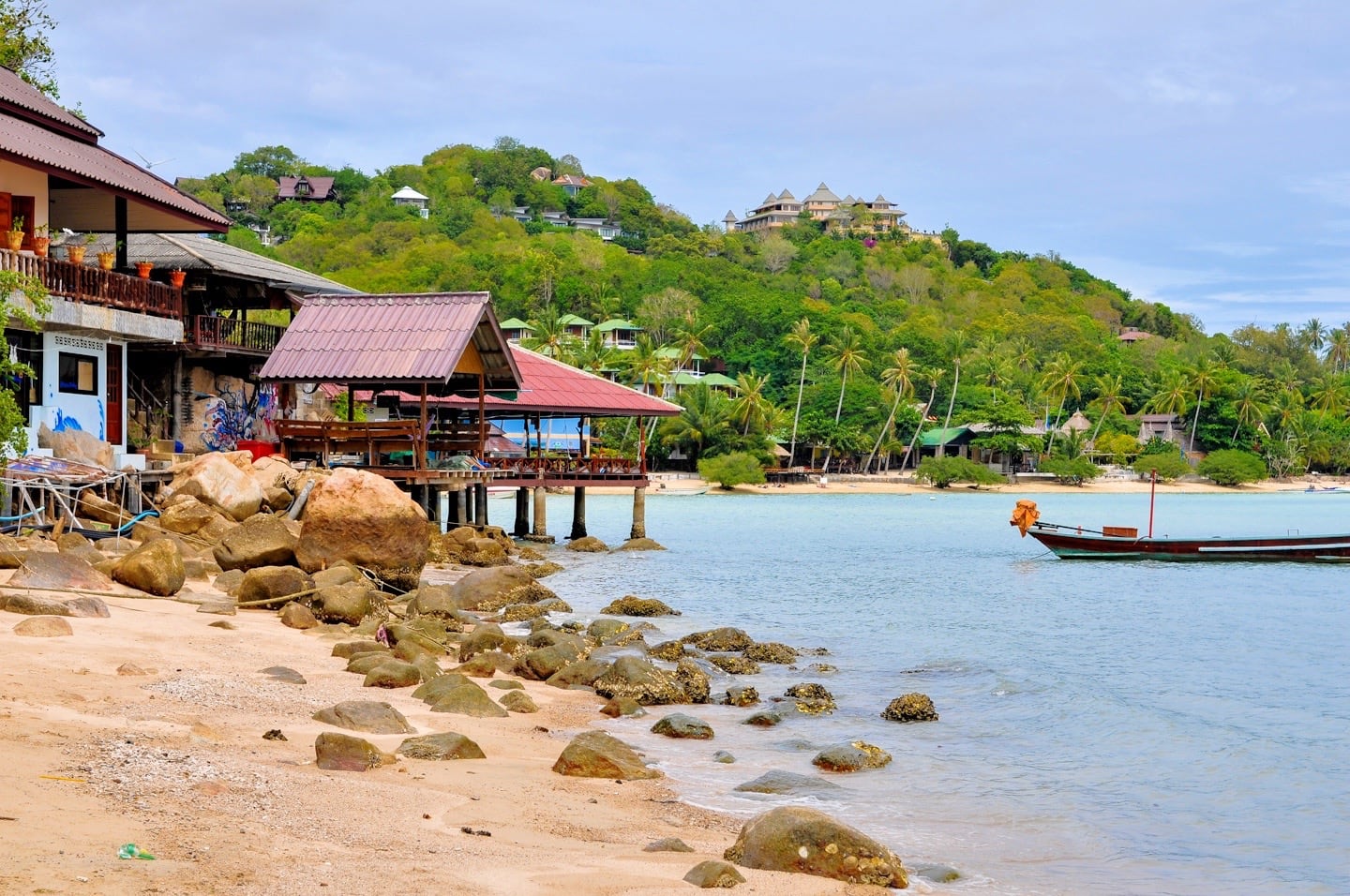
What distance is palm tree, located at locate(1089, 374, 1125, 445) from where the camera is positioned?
316 feet

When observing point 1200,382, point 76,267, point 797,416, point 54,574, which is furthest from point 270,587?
point 1200,382

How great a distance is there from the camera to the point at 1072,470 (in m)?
89.8

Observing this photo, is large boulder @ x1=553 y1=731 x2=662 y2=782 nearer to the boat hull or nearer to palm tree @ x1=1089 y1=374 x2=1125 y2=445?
the boat hull

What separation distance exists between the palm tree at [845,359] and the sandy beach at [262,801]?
257ft

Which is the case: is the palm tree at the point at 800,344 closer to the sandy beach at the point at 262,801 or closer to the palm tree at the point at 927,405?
the palm tree at the point at 927,405

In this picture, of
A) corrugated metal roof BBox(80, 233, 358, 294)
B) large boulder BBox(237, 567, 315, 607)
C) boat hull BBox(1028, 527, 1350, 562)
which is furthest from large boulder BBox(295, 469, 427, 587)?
boat hull BBox(1028, 527, 1350, 562)

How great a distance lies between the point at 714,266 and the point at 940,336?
23.5m

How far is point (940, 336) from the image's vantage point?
113812mm

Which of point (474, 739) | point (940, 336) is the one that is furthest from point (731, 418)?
point (474, 739)

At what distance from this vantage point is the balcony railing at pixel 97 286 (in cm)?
2039

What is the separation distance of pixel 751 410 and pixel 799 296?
117ft

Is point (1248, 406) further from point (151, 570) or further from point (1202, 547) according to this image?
point (151, 570)

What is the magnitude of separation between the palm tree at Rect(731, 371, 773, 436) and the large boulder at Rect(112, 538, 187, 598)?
218ft

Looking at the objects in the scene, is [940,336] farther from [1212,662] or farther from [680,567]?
[1212,662]
